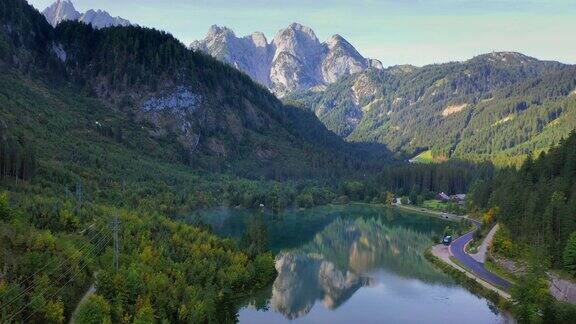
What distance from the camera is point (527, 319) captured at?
70.1m

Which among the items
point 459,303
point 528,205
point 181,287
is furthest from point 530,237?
point 181,287

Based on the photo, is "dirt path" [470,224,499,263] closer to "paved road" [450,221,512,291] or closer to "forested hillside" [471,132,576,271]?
"paved road" [450,221,512,291]

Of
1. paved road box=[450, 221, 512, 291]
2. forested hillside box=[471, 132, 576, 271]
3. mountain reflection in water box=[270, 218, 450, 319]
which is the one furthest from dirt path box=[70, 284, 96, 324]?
forested hillside box=[471, 132, 576, 271]

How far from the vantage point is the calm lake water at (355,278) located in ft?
257

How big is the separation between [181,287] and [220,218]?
8554 centimetres

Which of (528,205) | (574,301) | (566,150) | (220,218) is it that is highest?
(566,150)

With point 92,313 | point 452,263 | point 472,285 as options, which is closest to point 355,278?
point 452,263

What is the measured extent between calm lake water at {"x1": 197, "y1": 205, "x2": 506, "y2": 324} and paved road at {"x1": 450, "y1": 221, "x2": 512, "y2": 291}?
14.9 ft

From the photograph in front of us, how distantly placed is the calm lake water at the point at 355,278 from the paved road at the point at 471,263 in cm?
453

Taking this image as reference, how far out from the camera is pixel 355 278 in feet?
328

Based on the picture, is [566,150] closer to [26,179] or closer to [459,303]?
[459,303]

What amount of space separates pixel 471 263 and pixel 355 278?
20.4 meters

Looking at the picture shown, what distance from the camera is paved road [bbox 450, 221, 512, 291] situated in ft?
287

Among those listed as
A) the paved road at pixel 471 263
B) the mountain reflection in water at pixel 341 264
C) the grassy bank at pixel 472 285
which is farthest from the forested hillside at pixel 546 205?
the mountain reflection in water at pixel 341 264
